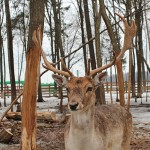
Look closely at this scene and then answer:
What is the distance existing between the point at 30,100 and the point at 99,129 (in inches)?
54.1

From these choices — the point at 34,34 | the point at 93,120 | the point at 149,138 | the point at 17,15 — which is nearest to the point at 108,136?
the point at 93,120

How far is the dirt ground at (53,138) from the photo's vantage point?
847 cm

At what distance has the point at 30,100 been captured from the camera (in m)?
6.32

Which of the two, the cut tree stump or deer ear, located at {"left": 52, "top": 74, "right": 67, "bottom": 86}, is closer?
deer ear, located at {"left": 52, "top": 74, "right": 67, "bottom": 86}

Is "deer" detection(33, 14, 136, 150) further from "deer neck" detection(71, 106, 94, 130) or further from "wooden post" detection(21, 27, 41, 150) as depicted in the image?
"wooden post" detection(21, 27, 41, 150)

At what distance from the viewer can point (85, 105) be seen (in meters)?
5.16

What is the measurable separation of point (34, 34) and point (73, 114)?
1886 millimetres

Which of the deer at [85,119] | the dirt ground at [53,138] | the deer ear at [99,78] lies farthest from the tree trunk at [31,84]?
Result: the dirt ground at [53,138]

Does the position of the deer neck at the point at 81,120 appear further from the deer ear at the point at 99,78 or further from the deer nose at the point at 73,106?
the deer ear at the point at 99,78

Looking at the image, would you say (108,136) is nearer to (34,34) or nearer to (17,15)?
(34,34)

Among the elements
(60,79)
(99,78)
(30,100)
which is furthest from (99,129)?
(30,100)

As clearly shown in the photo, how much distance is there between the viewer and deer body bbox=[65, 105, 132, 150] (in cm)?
523

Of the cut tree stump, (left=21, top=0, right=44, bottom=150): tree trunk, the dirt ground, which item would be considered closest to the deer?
(left=21, top=0, right=44, bottom=150): tree trunk

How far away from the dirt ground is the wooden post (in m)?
2.17
